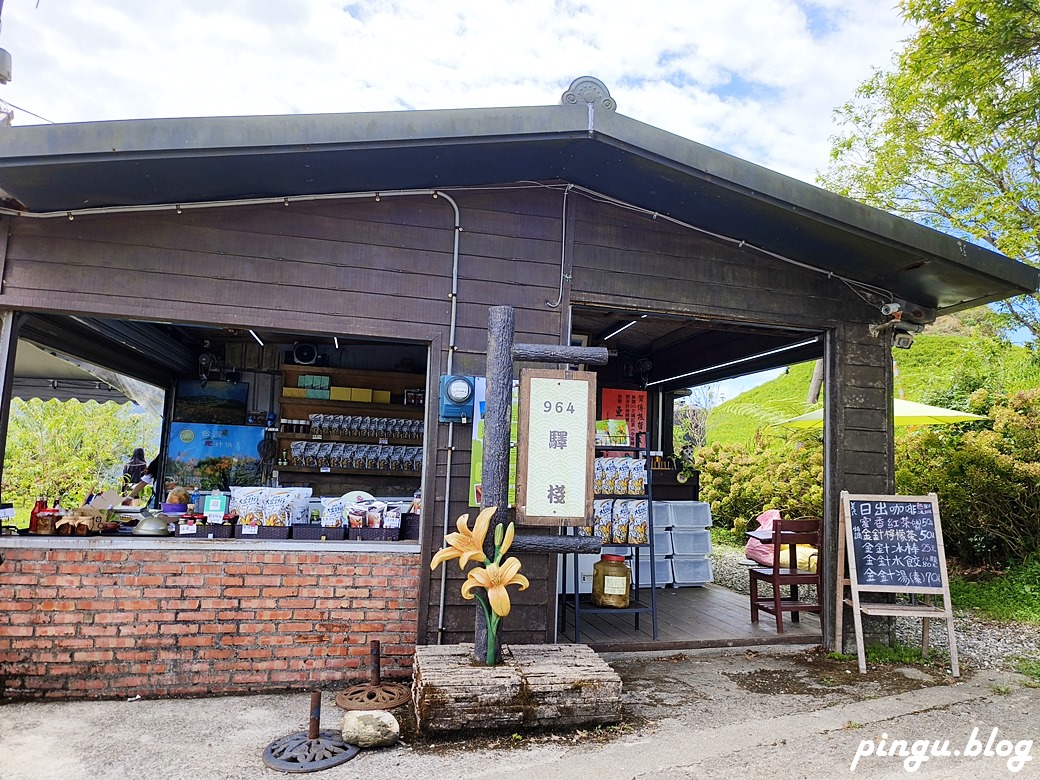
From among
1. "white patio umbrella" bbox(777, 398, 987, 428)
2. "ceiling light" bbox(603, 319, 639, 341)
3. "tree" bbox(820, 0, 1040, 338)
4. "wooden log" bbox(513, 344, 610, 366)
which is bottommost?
"wooden log" bbox(513, 344, 610, 366)

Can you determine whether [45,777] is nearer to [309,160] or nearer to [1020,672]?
[309,160]

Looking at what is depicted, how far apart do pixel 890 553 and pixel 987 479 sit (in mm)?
3290

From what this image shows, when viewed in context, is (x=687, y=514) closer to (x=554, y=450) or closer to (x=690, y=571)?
(x=690, y=571)

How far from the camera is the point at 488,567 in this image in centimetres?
336

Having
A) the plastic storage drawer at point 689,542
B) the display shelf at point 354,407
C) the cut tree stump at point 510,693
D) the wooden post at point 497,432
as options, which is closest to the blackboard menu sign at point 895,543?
the cut tree stump at point 510,693

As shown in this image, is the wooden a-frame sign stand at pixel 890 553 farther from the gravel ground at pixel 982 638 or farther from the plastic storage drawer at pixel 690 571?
the plastic storage drawer at pixel 690 571

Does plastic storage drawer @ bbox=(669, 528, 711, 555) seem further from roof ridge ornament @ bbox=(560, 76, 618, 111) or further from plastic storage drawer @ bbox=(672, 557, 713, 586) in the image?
roof ridge ornament @ bbox=(560, 76, 618, 111)

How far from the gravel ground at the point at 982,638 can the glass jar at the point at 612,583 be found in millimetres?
2027

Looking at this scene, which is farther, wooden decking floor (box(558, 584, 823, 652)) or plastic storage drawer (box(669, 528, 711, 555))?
plastic storage drawer (box(669, 528, 711, 555))

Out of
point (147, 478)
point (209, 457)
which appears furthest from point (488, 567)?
point (147, 478)

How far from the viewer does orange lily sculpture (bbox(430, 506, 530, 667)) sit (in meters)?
3.30

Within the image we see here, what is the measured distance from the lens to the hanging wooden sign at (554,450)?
3.50 metres

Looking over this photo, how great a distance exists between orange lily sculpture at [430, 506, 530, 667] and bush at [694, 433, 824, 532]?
646cm

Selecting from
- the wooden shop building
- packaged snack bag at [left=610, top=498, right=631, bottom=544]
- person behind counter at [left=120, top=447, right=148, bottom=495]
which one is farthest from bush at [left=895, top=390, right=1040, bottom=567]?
person behind counter at [left=120, top=447, right=148, bottom=495]
